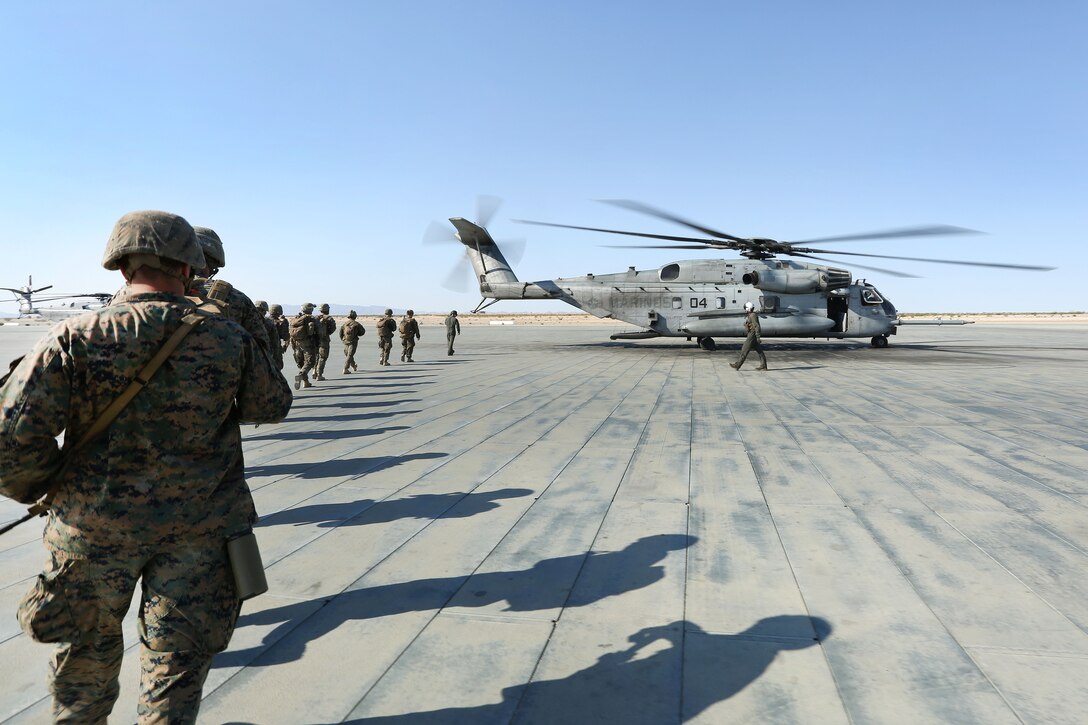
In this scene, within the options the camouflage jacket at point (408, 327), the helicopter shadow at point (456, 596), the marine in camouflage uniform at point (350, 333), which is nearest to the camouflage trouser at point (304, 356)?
the marine in camouflage uniform at point (350, 333)

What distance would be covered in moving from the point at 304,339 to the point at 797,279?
13.9 meters

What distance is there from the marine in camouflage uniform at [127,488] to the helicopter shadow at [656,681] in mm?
700

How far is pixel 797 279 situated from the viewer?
18.2m

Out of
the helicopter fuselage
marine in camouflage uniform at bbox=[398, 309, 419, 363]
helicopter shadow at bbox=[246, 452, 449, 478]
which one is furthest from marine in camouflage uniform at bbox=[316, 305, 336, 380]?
the helicopter fuselage

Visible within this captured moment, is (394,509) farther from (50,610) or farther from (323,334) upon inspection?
(323,334)

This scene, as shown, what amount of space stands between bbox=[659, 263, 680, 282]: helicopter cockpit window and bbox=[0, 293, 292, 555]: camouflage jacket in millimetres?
18693

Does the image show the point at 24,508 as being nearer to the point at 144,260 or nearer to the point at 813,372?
the point at 144,260

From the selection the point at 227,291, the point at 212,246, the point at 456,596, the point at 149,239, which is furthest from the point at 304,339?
the point at 149,239

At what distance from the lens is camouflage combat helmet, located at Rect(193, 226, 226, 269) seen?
3658mm

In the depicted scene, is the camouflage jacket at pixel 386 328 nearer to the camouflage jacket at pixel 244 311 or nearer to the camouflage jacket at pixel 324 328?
the camouflage jacket at pixel 324 328

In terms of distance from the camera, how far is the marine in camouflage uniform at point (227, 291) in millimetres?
3678

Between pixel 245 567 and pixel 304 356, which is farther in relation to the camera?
pixel 304 356

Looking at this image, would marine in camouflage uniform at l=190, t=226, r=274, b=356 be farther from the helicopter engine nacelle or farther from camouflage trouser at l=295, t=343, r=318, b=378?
the helicopter engine nacelle

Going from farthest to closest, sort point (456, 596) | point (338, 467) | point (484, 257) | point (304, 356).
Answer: point (484, 257) → point (304, 356) → point (338, 467) → point (456, 596)
